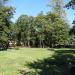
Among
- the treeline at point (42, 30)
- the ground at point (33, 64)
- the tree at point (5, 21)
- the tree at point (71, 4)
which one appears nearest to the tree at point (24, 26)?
the treeline at point (42, 30)

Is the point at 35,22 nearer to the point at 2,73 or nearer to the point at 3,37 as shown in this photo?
the point at 3,37

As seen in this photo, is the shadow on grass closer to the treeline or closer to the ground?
the ground

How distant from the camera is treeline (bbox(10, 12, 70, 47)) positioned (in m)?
65.6

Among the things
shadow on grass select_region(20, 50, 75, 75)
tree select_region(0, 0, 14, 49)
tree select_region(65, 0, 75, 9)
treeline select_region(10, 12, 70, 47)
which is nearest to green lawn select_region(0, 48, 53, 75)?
shadow on grass select_region(20, 50, 75, 75)

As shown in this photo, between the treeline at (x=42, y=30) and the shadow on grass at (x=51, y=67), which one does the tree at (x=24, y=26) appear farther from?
the shadow on grass at (x=51, y=67)

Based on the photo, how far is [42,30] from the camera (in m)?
68.1

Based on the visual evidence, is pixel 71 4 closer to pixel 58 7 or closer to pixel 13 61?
pixel 13 61

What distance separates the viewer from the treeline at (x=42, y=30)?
215 feet

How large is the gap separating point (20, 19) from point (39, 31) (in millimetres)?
10200

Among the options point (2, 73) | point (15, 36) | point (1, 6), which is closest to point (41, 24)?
point (15, 36)

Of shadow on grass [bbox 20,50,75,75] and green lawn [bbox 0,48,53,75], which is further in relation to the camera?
shadow on grass [bbox 20,50,75,75]

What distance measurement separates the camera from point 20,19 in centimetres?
7781

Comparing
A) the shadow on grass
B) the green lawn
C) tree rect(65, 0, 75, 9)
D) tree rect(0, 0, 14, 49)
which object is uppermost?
tree rect(0, 0, 14, 49)

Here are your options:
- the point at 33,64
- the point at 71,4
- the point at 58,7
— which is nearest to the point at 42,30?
the point at 58,7
